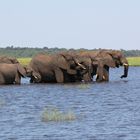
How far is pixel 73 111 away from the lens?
31.5 metres

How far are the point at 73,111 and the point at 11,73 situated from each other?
20168mm

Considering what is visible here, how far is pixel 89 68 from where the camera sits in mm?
53812

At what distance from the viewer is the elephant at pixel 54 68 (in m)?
53.0

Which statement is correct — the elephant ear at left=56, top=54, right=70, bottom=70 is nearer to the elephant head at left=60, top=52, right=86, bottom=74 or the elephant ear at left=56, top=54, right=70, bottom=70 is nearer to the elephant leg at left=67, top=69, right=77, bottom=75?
the elephant head at left=60, top=52, right=86, bottom=74

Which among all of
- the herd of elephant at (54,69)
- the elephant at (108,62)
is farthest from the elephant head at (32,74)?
the elephant at (108,62)

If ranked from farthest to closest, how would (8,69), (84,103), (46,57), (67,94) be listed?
1. (46,57)
2. (8,69)
3. (67,94)
4. (84,103)

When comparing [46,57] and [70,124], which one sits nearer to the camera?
[70,124]

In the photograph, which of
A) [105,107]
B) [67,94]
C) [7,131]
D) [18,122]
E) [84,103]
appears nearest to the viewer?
[7,131]

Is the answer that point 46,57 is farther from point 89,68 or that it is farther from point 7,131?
point 7,131

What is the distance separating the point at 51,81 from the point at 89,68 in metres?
2.88

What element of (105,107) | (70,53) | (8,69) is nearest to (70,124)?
(105,107)

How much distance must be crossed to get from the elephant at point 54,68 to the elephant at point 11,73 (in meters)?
1.73

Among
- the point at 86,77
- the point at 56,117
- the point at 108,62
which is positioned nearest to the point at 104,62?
the point at 108,62

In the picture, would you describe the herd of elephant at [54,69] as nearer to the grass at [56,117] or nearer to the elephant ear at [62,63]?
the elephant ear at [62,63]
